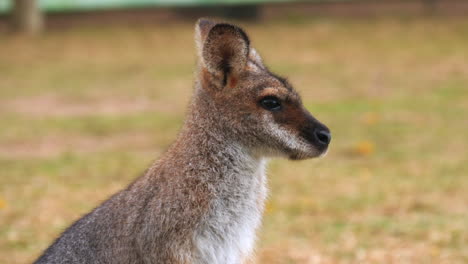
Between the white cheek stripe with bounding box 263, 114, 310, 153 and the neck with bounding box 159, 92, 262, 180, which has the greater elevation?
the white cheek stripe with bounding box 263, 114, 310, 153

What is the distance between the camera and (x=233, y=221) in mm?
4633

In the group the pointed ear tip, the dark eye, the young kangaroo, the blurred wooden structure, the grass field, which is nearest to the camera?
the young kangaroo

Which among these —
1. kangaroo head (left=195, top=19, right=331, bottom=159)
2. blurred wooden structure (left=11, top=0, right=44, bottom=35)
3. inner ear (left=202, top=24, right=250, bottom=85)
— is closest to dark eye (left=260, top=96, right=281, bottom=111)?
kangaroo head (left=195, top=19, right=331, bottom=159)

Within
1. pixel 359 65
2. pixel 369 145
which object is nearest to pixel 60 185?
pixel 369 145

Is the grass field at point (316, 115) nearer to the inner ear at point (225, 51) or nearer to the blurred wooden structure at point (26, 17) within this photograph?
the blurred wooden structure at point (26, 17)

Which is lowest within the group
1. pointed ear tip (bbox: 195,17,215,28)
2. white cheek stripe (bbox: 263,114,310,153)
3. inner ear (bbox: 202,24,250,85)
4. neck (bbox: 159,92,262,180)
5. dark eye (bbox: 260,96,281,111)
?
neck (bbox: 159,92,262,180)

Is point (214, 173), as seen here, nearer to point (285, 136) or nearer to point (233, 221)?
point (233, 221)

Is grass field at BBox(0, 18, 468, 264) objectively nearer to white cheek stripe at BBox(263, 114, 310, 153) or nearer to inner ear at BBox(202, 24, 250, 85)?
white cheek stripe at BBox(263, 114, 310, 153)

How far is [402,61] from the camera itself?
18.7m

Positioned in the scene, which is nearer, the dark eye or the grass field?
the dark eye

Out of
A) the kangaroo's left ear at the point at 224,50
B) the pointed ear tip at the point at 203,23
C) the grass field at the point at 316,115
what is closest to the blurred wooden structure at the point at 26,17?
the grass field at the point at 316,115

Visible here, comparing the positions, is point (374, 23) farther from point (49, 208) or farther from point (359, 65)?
point (49, 208)

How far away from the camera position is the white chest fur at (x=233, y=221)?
4.54 metres

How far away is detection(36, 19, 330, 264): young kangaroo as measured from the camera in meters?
4.52
